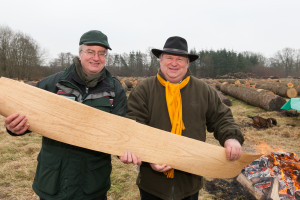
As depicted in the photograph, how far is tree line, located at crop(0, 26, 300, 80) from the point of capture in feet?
77.3

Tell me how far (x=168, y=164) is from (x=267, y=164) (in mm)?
2702

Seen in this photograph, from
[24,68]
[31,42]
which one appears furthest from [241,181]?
[31,42]

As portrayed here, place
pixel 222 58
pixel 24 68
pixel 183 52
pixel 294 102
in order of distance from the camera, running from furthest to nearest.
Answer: pixel 222 58, pixel 24 68, pixel 294 102, pixel 183 52

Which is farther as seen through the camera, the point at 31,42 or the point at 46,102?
the point at 31,42

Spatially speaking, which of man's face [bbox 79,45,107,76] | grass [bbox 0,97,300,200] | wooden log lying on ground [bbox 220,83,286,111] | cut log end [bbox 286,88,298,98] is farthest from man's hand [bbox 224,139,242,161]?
cut log end [bbox 286,88,298,98]

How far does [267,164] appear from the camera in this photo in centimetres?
342

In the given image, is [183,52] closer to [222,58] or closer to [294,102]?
[294,102]

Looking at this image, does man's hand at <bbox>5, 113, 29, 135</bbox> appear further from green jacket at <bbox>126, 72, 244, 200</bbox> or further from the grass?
the grass

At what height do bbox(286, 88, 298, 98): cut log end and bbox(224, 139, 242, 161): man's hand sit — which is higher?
bbox(224, 139, 242, 161): man's hand

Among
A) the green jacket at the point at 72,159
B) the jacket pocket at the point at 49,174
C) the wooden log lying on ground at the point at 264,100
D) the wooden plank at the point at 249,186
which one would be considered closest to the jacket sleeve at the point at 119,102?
the green jacket at the point at 72,159

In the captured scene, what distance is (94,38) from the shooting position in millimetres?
1614

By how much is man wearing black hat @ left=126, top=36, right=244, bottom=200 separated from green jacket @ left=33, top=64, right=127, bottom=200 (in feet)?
0.85

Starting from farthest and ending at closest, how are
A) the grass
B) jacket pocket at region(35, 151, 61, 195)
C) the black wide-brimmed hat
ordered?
the grass
the black wide-brimmed hat
jacket pocket at region(35, 151, 61, 195)

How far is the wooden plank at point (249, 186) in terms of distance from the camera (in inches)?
118
